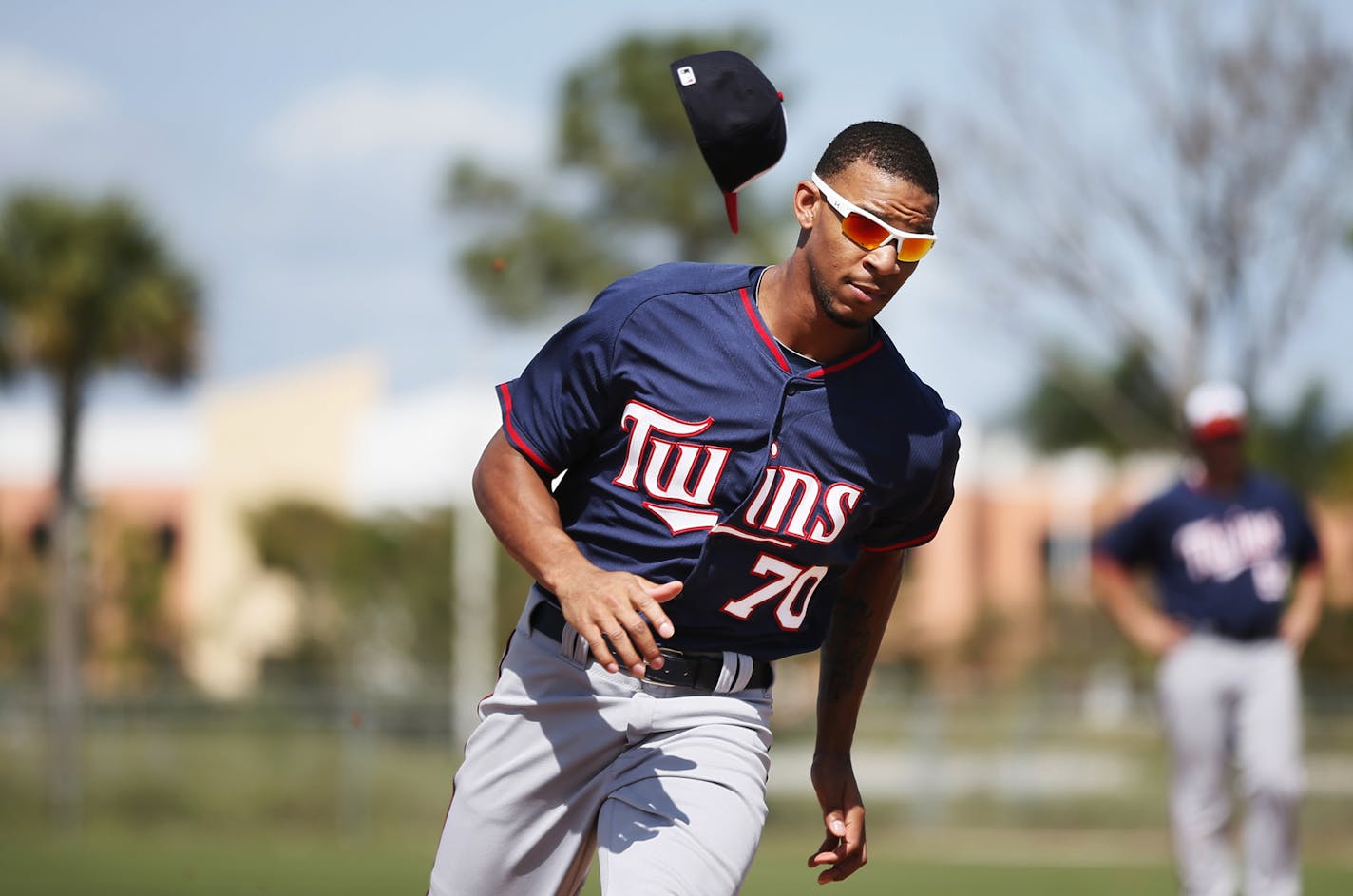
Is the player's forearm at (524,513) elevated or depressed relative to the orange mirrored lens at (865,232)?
depressed

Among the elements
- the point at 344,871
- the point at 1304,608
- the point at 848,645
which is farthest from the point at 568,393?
the point at 344,871

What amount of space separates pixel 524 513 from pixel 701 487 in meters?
0.42

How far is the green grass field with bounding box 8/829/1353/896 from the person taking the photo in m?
11.1

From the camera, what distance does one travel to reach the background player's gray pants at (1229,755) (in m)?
8.42

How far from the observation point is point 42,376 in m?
23.0

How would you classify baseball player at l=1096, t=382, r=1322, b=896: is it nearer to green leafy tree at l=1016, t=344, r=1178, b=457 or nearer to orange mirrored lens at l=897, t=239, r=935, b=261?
orange mirrored lens at l=897, t=239, r=935, b=261

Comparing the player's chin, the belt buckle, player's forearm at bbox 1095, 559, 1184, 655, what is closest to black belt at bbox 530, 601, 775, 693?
the belt buckle

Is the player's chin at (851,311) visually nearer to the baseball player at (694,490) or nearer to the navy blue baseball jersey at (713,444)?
the baseball player at (694,490)

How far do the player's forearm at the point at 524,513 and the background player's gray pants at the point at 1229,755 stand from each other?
5625mm

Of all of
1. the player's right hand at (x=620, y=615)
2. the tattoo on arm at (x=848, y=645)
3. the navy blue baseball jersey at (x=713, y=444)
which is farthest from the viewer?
the tattoo on arm at (x=848, y=645)

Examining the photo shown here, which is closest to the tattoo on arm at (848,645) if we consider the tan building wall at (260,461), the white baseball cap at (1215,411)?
the white baseball cap at (1215,411)

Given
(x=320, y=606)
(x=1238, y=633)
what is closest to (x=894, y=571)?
(x=1238, y=633)

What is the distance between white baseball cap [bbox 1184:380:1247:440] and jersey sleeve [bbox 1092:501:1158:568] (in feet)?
2.00

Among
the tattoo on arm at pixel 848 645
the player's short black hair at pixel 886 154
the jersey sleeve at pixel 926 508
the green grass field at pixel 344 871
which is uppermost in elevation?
the player's short black hair at pixel 886 154
